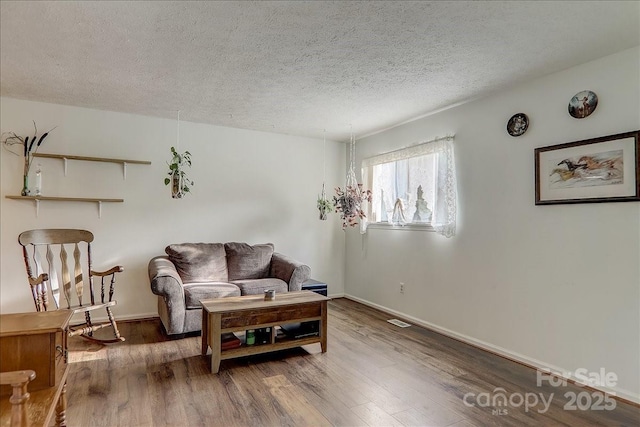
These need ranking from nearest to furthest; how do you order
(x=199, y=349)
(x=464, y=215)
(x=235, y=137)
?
(x=199, y=349) < (x=464, y=215) < (x=235, y=137)

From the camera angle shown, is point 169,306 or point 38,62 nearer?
point 38,62

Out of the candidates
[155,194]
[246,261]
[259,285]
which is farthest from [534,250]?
[155,194]

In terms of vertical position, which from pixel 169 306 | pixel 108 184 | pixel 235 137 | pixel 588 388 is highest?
pixel 235 137

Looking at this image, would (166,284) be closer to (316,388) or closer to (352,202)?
(316,388)

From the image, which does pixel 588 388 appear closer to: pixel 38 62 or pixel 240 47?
pixel 240 47

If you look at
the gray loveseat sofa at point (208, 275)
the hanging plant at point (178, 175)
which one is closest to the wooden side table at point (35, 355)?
the gray loveseat sofa at point (208, 275)

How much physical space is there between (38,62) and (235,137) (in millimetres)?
2199

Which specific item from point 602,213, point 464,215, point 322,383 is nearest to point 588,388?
point 602,213

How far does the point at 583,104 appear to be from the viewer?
2.59 meters

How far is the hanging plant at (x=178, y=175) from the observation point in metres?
3.79

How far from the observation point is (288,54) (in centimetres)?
252

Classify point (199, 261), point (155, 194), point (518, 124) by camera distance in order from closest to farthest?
point (518, 124) → point (199, 261) → point (155, 194)

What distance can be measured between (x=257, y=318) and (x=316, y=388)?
72 centimetres

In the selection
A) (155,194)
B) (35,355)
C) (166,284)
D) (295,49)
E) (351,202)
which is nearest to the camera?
(35,355)
